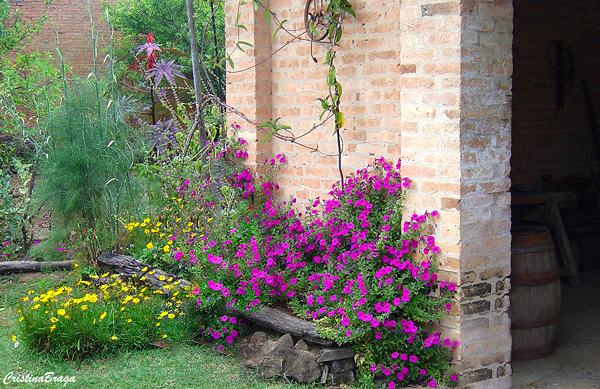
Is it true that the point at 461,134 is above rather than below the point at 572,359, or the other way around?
above

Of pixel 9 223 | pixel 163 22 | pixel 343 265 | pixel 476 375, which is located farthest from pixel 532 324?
pixel 163 22

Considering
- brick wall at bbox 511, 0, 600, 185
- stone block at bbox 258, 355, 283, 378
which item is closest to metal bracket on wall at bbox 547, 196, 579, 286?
brick wall at bbox 511, 0, 600, 185

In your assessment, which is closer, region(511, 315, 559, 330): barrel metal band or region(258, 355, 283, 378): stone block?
region(258, 355, 283, 378): stone block

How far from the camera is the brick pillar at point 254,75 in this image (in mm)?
4766

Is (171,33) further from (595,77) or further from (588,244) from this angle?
(588,244)

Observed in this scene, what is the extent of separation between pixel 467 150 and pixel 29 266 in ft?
14.5

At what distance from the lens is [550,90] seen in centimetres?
667

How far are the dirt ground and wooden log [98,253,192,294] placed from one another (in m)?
2.48

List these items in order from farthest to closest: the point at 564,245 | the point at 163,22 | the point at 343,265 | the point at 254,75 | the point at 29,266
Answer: the point at 163,22 → the point at 564,245 → the point at 29,266 → the point at 254,75 → the point at 343,265

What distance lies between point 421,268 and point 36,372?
2.40 m

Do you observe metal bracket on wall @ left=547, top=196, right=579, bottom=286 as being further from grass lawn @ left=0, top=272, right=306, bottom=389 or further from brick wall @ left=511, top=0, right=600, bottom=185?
grass lawn @ left=0, top=272, right=306, bottom=389

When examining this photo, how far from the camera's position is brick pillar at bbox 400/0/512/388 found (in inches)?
128

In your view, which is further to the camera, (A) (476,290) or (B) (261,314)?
(B) (261,314)

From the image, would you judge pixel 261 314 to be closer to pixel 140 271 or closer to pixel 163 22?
pixel 140 271
